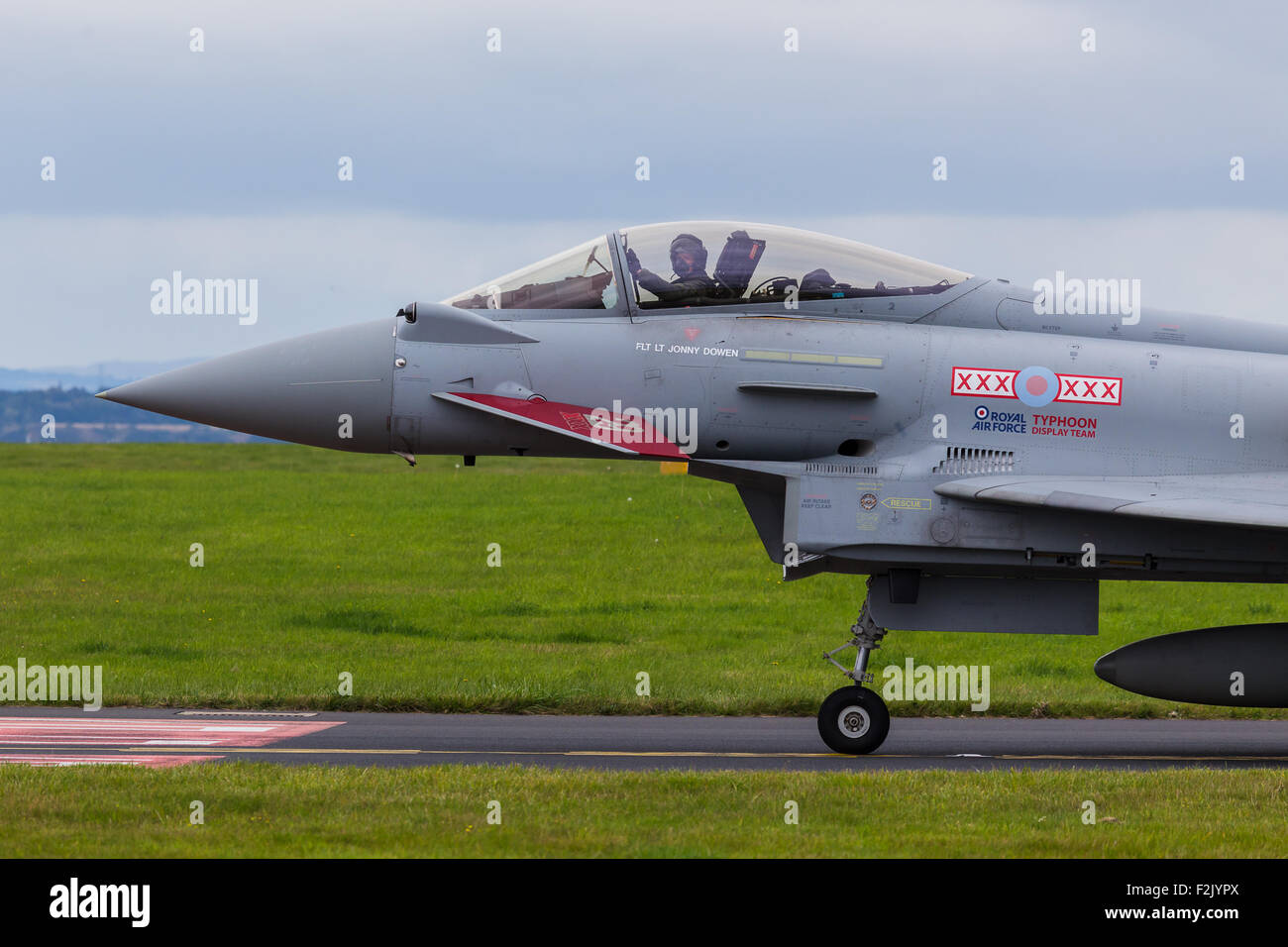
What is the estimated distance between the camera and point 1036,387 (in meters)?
12.9

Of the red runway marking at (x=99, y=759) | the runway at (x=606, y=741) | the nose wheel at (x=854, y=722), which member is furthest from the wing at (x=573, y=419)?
the red runway marking at (x=99, y=759)

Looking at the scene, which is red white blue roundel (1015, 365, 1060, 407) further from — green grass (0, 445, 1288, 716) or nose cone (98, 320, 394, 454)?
nose cone (98, 320, 394, 454)

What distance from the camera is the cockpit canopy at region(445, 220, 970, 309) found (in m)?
13.0

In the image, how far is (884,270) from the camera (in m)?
13.4

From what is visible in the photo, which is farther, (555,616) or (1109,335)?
(555,616)

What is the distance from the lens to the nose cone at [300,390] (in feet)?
41.0

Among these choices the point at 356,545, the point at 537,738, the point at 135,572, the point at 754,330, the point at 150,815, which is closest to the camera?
the point at 150,815

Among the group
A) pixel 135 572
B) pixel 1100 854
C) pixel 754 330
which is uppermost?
pixel 754 330

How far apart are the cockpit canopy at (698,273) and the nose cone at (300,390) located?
97 centimetres

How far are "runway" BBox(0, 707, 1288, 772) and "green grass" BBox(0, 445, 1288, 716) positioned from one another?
29.7 inches

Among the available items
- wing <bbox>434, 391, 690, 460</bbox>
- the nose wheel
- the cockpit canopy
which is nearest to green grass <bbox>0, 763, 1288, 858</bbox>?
the nose wheel

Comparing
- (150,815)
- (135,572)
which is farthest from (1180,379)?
(135,572)

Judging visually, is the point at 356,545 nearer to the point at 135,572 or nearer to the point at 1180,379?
the point at 135,572

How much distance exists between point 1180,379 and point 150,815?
8.80m
